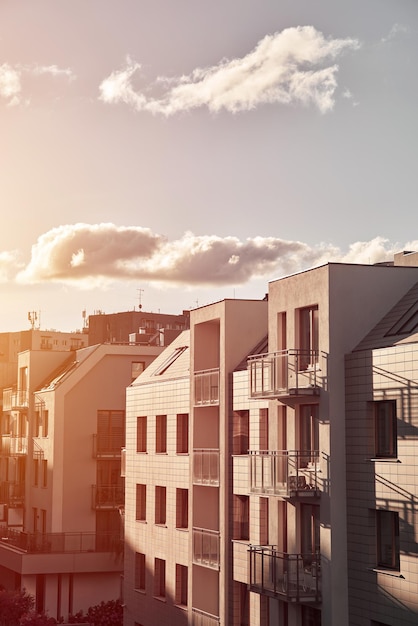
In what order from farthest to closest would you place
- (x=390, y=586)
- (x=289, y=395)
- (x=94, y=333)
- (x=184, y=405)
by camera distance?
(x=94, y=333) → (x=184, y=405) → (x=289, y=395) → (x=390, y=586)

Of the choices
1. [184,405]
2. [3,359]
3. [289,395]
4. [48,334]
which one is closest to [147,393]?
[184,405]

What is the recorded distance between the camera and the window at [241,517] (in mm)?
38847

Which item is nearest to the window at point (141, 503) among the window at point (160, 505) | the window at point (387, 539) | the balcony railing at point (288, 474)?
the window at point (160, 505)

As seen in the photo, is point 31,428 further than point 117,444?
Yes

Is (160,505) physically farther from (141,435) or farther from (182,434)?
(182,434)

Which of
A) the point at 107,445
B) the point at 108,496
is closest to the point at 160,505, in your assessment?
the point at 108,496

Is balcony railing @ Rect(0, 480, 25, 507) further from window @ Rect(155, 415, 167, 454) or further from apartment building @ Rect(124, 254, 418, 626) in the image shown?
apartment building @ Rect(124, 254, 418, 626)

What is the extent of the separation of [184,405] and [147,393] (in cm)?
488

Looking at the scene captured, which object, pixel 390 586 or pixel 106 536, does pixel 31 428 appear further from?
pixel 390 586

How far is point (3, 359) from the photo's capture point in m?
120

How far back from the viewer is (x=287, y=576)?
32.0 m

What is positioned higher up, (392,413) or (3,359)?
(3,359)

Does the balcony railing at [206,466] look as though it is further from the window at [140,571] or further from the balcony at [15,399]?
the balcony at [15,399]

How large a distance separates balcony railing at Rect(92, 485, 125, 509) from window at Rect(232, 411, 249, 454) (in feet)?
77.6
